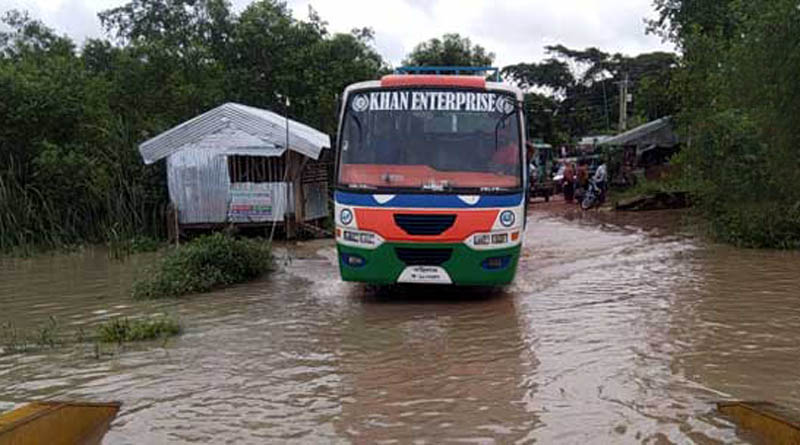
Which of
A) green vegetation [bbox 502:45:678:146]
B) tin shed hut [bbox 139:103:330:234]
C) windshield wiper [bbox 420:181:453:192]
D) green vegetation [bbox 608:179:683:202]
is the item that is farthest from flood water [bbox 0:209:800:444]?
green vegetation [bbox 502:45:678:146]

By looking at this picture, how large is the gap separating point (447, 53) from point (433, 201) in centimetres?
2879

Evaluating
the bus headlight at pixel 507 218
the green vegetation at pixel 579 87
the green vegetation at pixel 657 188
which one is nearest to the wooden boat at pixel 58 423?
the bus headlight at pixel 507 218

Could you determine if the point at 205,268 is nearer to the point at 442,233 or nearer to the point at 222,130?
the point at 442,233

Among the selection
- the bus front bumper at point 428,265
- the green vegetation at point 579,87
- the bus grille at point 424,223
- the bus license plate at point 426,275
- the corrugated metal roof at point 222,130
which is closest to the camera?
the bus grille at point 424,223

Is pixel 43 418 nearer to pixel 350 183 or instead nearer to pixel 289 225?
pixel 350 183

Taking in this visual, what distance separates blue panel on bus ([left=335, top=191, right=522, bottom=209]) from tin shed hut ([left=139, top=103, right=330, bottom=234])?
7.88 metres

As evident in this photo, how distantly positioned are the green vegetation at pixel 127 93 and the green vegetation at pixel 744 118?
11152 mm

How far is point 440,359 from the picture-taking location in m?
6.69

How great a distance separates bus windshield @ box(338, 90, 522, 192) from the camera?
29.6 ft

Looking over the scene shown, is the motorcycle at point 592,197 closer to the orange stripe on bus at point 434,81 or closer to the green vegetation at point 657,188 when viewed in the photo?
the green vegetation at point 657,188

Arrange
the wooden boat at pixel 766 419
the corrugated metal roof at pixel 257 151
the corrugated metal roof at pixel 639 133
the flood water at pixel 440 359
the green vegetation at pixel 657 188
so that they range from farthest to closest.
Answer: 1. the corrugated metal roof at pixel 639 133
2. the green vegetation at pixel 657 188
3. the corrugated metal roof at pixel 257 151
4. the flood water at pixel 440 359
5. the wooden boat at pixel 766 419

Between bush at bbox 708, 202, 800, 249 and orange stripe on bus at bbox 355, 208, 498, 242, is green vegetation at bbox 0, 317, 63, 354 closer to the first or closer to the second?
orange stripe on bus at bbox 355, 208, 498, 242

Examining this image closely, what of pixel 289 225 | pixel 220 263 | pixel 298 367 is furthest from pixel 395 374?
pixel 289 225

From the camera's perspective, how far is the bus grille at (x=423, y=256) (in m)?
8.69
